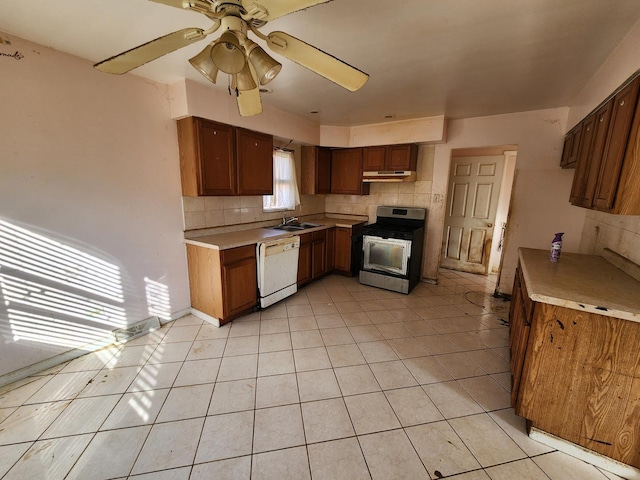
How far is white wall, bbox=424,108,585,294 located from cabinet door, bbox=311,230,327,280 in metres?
2.21

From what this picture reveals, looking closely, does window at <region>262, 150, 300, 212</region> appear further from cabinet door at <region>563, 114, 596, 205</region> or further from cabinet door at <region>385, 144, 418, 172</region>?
cabinet door at <region>563, 114, 596, 205</region>

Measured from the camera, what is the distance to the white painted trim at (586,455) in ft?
4.44

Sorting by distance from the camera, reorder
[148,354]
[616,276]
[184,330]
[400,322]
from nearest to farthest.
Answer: [616,276], [148,354], [184,330], [400,322]

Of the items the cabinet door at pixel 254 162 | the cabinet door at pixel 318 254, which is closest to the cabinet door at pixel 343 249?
the cabinet door at pixel 318 254

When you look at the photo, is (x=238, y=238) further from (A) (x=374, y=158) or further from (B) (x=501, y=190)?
(B) (x=501, y=190)

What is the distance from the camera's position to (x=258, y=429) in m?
1.57

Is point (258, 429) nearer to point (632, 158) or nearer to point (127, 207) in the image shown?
point (127, 207)

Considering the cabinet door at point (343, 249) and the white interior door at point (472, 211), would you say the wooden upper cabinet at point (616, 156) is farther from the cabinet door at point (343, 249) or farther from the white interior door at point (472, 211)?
the cabinet door at point (343, 249)

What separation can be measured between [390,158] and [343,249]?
59.6 inches

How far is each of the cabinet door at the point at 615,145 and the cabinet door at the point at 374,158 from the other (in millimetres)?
2487

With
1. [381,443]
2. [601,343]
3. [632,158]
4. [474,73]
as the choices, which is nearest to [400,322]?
[381,443]

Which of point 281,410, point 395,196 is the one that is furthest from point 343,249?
point 281,410

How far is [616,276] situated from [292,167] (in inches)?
136

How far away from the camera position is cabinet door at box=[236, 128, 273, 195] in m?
2.92
